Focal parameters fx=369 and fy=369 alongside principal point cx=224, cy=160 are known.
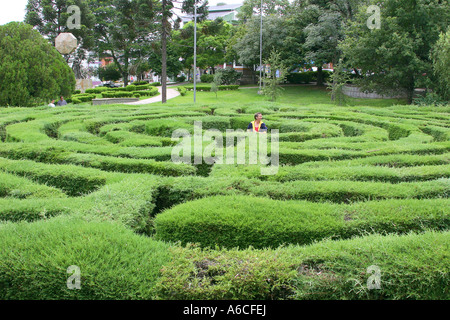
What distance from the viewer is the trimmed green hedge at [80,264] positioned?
3.08 meters

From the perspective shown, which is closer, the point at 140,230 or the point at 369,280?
the point at 369,280

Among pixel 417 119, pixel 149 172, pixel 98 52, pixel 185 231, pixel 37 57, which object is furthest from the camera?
pixel 98 52

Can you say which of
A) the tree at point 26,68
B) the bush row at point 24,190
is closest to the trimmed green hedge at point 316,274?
the bush row at point 24,190

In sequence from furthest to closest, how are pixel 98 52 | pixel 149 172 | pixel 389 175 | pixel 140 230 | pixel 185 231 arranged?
pixel 98 52 → pixel 149 172 → pixel 389 175 → pixel 140 230 → pixel 185 231

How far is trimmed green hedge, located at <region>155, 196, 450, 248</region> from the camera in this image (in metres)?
4.21

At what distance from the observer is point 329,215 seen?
4.50 metres

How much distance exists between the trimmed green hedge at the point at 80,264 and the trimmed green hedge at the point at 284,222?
0.63 m

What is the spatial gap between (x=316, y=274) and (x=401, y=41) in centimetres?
2528

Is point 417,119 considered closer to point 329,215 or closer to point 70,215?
point 329,215

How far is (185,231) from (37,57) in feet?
57.1

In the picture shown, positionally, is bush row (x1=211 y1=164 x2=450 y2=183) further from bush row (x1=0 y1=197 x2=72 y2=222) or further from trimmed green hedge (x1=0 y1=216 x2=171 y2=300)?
trimmed green hedge (x1=0 y1=216 x2=171 y2=300)

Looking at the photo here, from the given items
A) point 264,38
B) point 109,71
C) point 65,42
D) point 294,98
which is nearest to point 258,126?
point 294,98
